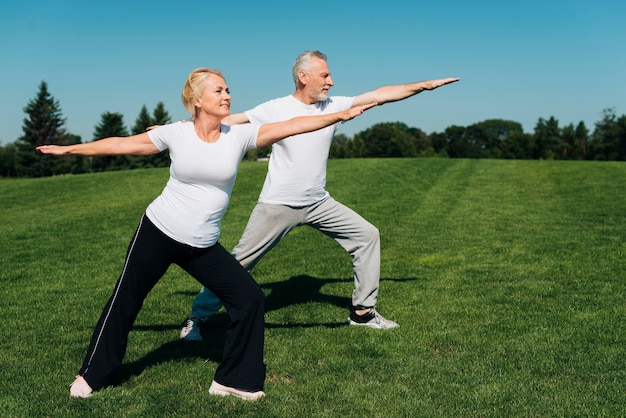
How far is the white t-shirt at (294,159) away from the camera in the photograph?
6.11m

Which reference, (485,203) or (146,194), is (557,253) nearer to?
(485,203)

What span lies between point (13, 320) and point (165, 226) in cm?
334

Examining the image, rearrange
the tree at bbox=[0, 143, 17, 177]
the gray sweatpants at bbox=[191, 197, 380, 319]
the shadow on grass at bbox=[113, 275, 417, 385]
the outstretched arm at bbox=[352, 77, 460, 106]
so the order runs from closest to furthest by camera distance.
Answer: the shadow on grass at bbox=[113, 275, 417, 385] → the outstretched arm at bbox=[352, 77, 460, 106] → the gray sweatpants at bbox=[191, 197, 380, 319] → the tree at bbox=[0, 143, 17, 177]

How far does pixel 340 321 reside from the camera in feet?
22.1

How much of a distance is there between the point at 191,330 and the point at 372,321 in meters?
1.83

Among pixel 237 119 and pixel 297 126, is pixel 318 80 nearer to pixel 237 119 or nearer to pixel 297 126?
pixel 237 119

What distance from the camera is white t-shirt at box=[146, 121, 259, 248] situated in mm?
4457

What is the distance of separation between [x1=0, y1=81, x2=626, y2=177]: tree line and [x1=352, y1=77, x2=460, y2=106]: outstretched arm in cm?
5482

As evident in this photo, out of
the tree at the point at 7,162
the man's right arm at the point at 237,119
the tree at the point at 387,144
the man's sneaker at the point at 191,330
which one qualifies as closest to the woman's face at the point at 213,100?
the man's right arm at the point at 237,119

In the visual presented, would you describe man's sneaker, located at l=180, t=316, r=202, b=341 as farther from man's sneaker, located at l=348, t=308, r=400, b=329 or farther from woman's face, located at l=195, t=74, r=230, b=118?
woman's face, located at l=195, t=74, r=230, b=118

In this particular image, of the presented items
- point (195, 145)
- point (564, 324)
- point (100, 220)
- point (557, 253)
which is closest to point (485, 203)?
point (557, 253)

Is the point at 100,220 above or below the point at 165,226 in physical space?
below

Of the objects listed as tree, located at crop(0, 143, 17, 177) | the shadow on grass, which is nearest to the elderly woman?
the shadow on grass

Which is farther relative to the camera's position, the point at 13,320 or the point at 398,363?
the point at 13,320
